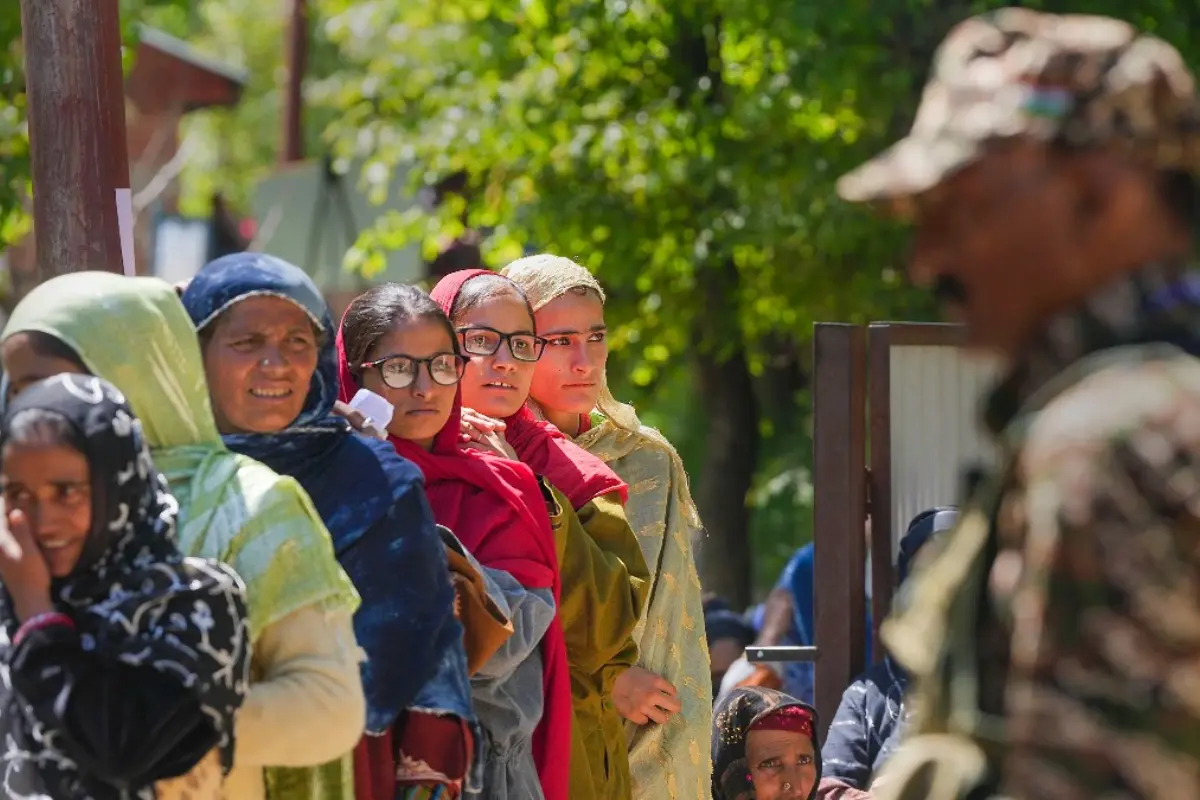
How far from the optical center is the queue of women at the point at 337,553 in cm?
292

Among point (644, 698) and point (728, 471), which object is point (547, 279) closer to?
point (644, 698)

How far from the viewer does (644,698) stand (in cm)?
542

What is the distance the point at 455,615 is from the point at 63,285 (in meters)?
1.05

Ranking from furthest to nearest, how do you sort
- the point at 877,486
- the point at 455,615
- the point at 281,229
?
1. the point at 281,229
2. the point at 877,486
3. the point at 455,615

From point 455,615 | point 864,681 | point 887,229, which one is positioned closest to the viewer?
point 455,615

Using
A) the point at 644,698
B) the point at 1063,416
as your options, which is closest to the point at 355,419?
the point at 644,698

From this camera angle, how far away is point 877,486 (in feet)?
21.7

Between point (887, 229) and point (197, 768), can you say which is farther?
point (887, 229)

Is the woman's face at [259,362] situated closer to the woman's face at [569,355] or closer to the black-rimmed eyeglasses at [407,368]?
the black-rimmed eyeglasses at [407,368]

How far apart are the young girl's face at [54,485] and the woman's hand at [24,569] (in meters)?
0.02

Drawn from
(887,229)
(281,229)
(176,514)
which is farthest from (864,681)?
(281,229)

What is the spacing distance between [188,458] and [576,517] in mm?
1765

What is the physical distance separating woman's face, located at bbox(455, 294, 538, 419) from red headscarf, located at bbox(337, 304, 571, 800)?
0.38m

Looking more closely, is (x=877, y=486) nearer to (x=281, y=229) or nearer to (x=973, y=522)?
(x=973, y=522)
